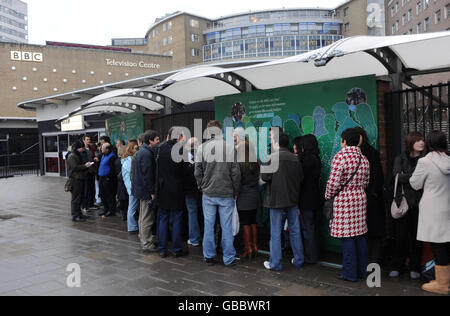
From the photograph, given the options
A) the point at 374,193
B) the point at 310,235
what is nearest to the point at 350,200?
the point at 374,193

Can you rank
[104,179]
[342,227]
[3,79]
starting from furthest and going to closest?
[3,79], [104,179], [342,227]

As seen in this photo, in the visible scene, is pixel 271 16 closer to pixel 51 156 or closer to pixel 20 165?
pixel 20 165

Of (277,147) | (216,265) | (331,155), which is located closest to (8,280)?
(216,265)

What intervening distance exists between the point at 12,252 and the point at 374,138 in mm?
5783

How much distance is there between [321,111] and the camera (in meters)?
5.70

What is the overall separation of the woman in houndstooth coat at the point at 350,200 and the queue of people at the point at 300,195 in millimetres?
11

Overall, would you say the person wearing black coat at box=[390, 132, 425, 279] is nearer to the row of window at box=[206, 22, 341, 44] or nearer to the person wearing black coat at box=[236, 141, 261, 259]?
the person wearing black coat at box=[236, 141, 261, 259]

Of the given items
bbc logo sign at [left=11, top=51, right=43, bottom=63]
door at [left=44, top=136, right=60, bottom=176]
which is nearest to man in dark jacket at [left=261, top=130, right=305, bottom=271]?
door at [left=44, top=136, right=60, bottom=176]

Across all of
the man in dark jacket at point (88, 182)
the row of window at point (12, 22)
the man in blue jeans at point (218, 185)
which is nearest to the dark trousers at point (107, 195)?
the man in dark jacket at point (88, 182)

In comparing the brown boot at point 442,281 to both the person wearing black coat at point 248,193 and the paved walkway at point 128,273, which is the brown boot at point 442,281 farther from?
the person wearing black coat at point 248,193

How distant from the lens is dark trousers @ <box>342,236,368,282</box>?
4.59 meters

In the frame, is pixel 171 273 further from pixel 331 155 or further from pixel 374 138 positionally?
pixel 374 138
